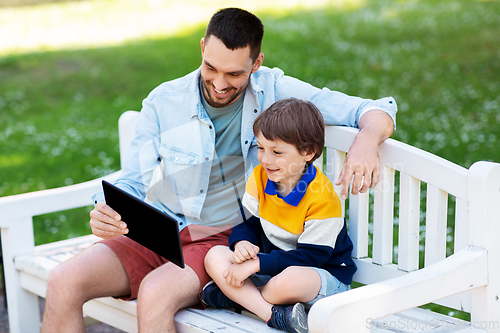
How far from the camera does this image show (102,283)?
2377 mm

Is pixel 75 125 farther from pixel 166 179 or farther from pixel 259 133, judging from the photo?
pixel 259 133

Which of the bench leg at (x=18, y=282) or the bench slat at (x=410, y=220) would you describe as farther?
the bench leg at (x=18, y=282)

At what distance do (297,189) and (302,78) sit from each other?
7023mm

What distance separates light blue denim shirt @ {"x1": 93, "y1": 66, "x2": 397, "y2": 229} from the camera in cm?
258

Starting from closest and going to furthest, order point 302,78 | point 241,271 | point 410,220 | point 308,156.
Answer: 1. point 241,271
2. point 308,156
3. point 410,220
4. point 302,78

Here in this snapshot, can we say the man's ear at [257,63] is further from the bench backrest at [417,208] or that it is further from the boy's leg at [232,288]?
the boy's leg at [232,288]

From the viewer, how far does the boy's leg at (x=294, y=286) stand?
2.04 m

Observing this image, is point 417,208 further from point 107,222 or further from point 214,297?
point 107,222

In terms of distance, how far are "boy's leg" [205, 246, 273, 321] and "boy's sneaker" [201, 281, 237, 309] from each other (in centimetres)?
4

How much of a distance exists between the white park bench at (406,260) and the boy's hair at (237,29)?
0.51 m

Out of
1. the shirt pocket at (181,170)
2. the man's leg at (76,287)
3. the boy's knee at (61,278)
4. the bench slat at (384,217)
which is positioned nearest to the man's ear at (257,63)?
the shirt pocket at (181,170)

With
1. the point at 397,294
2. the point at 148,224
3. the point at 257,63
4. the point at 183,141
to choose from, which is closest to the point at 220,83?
the point at 257,63

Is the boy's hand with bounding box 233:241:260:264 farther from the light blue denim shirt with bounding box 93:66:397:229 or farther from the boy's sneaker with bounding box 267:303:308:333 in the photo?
the light blue denim shirt with bounding box 93:66:397:229

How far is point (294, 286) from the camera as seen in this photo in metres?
2.04
